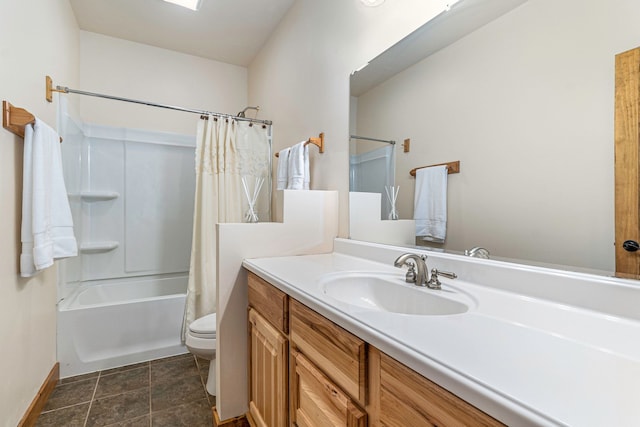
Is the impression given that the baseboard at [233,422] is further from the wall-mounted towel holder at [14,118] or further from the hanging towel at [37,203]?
the wall-mounted towel holder at [14,118]

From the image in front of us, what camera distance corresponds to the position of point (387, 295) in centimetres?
109

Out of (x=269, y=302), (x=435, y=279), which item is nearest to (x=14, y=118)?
(x=269, y=302)

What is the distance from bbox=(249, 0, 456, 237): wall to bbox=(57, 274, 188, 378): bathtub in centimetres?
146

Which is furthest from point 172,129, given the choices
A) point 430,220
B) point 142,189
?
point 430,220

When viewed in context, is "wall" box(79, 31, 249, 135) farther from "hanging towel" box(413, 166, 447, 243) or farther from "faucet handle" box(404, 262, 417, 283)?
"faucet handle" box(404, 262, 417, 283)

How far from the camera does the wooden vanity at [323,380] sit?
1.70 ft

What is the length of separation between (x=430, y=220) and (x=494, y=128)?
0.40 metres

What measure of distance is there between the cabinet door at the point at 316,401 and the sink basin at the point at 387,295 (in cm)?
22

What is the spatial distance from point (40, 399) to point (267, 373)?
1383 millimetres

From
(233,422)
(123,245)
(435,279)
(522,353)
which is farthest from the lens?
(123,245)

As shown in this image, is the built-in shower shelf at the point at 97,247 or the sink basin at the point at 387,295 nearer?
the sink basin at the point at 387,295

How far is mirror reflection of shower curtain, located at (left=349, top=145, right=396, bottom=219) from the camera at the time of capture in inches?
56.5

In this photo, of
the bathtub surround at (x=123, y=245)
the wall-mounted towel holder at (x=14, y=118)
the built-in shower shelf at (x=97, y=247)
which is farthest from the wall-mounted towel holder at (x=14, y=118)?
the built-in shower shelf at (x=97, y=247)

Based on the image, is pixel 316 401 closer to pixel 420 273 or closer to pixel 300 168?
pixel 420 273
